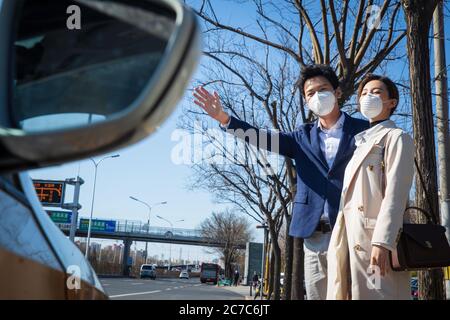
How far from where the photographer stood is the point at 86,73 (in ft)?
2.87

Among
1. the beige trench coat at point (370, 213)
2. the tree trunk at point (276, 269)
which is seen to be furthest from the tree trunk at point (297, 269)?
the tree trunk at point (276, 269)

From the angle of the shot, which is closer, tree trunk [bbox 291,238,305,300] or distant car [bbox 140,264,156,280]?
tree trunk [bbox 291,238,305,300]

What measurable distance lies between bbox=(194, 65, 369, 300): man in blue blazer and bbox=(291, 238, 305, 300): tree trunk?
18.1 ft

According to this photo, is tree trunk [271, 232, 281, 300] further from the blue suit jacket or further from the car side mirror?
the car side mirror

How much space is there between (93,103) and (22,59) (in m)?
0.40

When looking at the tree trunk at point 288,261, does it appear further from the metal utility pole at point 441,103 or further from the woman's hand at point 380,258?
the woman's hand at point 380,258

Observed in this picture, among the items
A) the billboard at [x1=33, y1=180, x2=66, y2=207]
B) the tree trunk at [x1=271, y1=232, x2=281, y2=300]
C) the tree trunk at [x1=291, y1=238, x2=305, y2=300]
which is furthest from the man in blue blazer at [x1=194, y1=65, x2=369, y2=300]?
the tree trunk at [x1=271, y1=232, x2=281, y2=300]

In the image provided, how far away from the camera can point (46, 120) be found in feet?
2.88

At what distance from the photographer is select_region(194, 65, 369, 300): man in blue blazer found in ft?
9.02

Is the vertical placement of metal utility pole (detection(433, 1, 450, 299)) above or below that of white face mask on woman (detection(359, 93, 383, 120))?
above

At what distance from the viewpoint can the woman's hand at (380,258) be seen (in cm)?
227

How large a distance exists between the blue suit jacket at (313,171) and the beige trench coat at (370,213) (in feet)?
0.63
